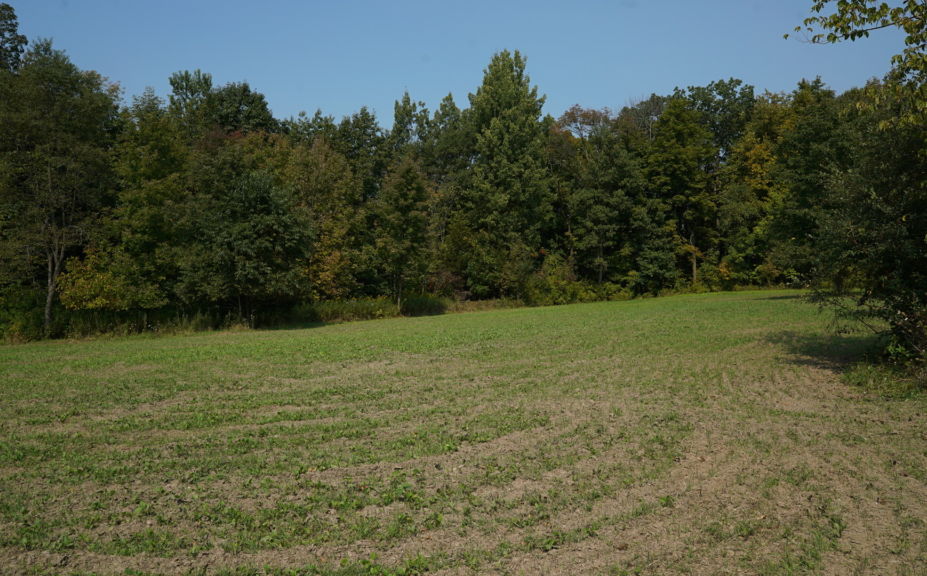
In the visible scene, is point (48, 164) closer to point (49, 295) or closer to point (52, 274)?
point (52, 274)

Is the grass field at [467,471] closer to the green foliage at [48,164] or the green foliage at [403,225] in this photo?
the green foliage at [48,164]

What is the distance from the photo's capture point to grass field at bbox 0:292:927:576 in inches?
221

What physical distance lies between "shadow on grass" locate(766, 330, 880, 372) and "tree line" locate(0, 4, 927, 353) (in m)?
1.99

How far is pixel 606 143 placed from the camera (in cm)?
5612

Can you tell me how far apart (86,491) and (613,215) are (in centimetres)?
5038

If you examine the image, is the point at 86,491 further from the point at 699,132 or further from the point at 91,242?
the point at 699,132

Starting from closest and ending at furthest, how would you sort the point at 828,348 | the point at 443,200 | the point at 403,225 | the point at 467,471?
the point at 467,471 < the point at 828,348 < the point at 403,225 < the point at 443,200

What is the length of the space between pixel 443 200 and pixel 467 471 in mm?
49414

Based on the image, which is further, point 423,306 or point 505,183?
point 505,183

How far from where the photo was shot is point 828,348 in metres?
17.6

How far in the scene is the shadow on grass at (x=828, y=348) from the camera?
49.9 ft

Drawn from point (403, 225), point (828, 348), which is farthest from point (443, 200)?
point (828, 348)

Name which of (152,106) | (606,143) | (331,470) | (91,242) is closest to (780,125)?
(606,143)

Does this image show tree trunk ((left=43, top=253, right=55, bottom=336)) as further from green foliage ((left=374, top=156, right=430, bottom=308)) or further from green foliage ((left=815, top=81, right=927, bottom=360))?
green foliage ((left=815, top=81, right=927, bottom=360))
